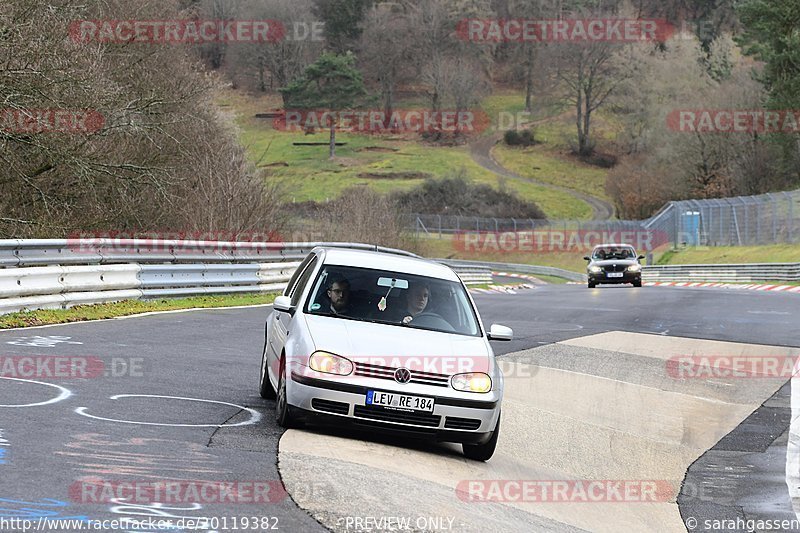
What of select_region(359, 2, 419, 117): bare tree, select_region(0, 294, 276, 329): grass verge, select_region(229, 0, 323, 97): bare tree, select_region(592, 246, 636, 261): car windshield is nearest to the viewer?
select_region(0, 294, 276, 329): grass verge

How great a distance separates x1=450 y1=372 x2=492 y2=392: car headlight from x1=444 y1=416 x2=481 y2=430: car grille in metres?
0.23

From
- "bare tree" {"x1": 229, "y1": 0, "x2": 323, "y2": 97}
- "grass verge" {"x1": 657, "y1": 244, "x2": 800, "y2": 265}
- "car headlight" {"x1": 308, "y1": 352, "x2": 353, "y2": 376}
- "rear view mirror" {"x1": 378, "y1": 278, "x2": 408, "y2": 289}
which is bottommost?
"grass verge" {"x1": 657, "y1": 244, "x2": 800, "y2": 265}

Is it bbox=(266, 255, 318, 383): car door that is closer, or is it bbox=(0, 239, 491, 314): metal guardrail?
bbox=(266, 255, 318, 383): car door

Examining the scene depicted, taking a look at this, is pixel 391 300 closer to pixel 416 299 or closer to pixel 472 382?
pixel 416 299

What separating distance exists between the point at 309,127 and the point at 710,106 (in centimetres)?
5628

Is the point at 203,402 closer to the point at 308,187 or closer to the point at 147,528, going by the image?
the point at 147,528

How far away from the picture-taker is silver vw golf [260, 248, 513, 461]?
8883mm

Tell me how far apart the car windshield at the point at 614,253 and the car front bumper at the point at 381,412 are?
111 ft

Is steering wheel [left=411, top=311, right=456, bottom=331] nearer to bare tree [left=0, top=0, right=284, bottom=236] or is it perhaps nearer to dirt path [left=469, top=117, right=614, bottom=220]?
bare tree [left=0, top=0, right=284, bottom=236]

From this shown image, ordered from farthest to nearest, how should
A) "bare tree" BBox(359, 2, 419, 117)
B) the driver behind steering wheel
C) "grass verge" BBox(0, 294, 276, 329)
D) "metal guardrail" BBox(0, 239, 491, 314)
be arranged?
1. "bare tree" BBox(359, 2, 419, 117)
2. "metal guardrail" BBox(0, 239, 491, 314)
3. "grass verge" BBox(0, 294, 276, 329)
4. the driver behind steering wheel

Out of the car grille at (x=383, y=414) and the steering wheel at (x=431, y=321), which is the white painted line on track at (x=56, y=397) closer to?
the car grille at (x=383, y=414)

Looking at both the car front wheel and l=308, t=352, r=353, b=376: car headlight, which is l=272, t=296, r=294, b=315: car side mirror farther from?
l=308, t=352, r=353, b=376: car headlight

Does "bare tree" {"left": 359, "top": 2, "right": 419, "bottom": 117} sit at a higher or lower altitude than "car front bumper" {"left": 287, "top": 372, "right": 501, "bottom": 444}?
higher

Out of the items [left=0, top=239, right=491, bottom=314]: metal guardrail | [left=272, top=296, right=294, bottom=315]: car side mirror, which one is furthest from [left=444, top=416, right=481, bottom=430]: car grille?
[left=0, top=239, right=491, bottom=314]: metal guardrail
